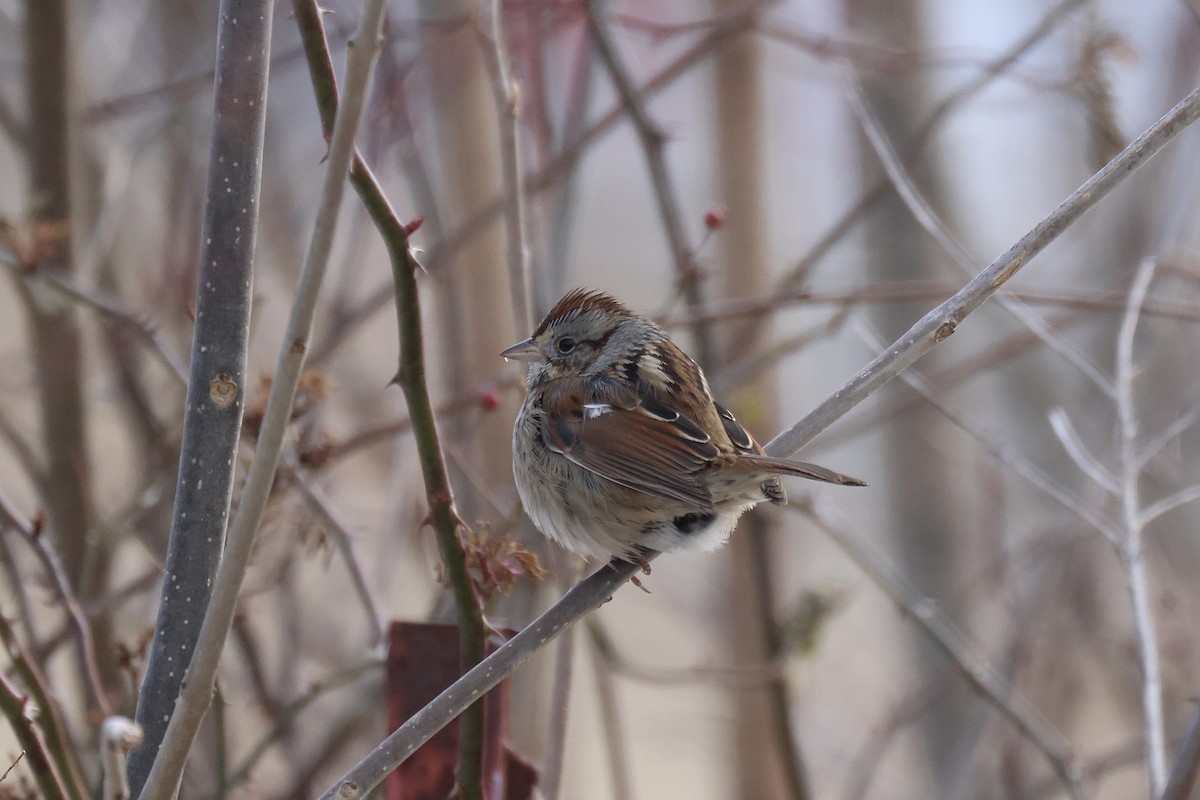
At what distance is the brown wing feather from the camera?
8.27ft

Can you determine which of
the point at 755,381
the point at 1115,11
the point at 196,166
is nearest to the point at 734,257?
the point at 755,381

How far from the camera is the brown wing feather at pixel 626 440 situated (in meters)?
2.52

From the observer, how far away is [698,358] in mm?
3914

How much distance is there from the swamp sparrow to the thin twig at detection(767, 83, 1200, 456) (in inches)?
14.6

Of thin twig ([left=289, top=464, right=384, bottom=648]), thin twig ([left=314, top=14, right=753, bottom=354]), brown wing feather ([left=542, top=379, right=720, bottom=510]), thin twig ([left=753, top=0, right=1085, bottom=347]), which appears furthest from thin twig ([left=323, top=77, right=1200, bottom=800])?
thin twig ([left=314, top=14, right=753, bottom=354])

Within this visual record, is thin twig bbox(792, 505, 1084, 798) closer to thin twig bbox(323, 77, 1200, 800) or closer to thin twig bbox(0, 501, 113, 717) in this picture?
thin twig bbox(323, 77, 1200, 800)

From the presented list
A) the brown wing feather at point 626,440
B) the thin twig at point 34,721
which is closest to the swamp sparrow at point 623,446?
the brown wing feather at point 626,440

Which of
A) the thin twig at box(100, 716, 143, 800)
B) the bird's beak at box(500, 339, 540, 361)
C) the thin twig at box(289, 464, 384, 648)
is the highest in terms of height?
the bird's beak at box(500, 339, 540, 361)

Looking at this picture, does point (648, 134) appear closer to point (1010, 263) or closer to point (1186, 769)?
point (1010, 263)

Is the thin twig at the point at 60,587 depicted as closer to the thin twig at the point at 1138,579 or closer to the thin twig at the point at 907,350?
the thin twig at the point at 907,350

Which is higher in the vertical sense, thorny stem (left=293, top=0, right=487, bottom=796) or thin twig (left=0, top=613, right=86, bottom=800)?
thorny stem (left=293, top=0, right=487, bottom=796)

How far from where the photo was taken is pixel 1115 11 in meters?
5.82

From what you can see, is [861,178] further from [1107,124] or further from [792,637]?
[792,637]

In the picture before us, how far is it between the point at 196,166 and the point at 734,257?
205cm
